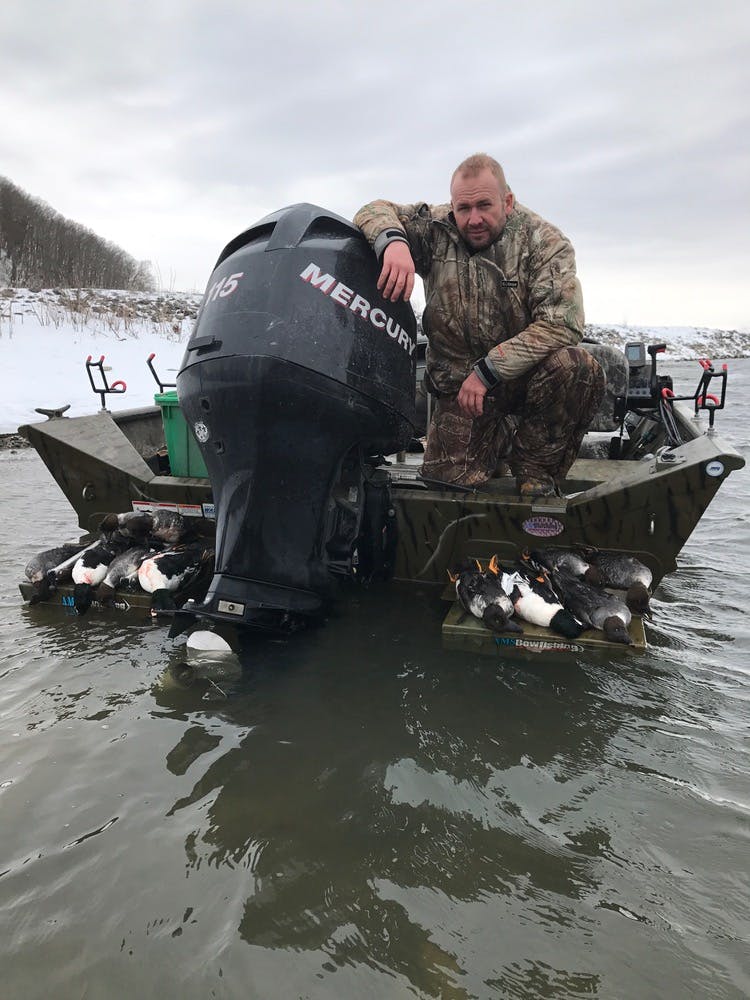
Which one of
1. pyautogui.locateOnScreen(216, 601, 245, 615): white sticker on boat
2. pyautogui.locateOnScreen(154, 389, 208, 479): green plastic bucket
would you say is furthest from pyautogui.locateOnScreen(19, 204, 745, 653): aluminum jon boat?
pyautogui.locateOnScreen(154, 389, 208, 479): green plastic bucket

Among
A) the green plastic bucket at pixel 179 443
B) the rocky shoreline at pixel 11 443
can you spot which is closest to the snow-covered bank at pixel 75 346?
the rocky shoreline at pixel 11 443

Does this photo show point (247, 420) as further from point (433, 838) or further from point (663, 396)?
point (663, 396)

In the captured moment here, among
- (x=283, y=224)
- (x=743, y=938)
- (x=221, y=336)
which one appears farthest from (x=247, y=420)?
(x=743, y=938)

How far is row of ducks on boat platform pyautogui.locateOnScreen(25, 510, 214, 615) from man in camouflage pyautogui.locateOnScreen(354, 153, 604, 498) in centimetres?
155

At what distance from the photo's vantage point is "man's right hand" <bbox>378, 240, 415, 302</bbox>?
3.38 metres

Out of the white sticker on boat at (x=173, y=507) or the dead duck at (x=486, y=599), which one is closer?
the dead duck at (x=486, y=599)

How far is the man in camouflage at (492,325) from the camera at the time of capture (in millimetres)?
3662

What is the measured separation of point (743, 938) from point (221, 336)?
2.94 metres

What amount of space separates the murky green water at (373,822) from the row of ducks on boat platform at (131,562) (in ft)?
1.23

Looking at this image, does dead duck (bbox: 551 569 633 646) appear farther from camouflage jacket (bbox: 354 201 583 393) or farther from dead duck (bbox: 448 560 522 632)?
camouflage jacket (bbox: 354 201 583 393)

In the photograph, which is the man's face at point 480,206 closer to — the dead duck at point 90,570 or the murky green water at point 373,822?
the murky green water at point 373,822

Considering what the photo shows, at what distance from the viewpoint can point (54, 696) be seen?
3.12 meters

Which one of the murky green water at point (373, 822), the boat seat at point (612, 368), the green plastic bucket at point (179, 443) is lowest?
the murky green water at point (373, 822)

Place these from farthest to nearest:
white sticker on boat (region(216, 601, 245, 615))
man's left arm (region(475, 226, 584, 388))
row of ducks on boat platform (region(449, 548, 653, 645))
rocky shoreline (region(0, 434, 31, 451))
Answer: rocky shoreline (region(0, 434, 31, 451)) < man's left arm (region(475, 226, 584, 388)) < row of ducks on boat platform (region(449, 548, 653, 645)) < white sticker on boat (region(216, 601, 245, 615))
